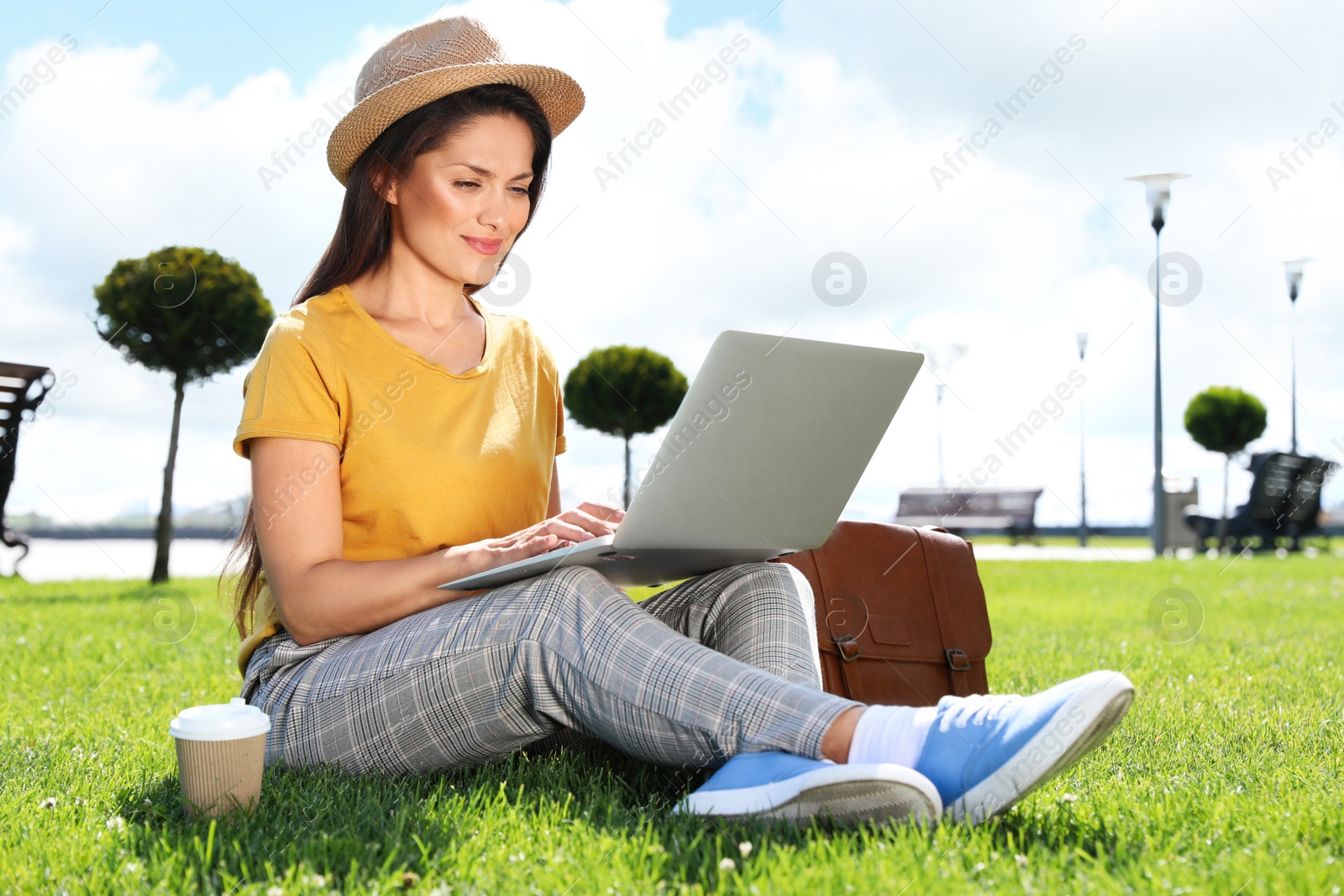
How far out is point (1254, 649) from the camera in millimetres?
4723

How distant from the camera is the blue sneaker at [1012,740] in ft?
5.44

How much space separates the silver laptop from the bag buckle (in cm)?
66

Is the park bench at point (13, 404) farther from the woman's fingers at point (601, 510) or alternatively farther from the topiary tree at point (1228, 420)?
the topiary tree at point (1228, 420)

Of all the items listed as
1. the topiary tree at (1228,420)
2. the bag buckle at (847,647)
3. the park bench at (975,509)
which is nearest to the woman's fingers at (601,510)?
the bag buckle at (847,647)

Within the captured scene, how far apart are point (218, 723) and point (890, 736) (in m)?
1.09

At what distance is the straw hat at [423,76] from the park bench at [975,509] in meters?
17.7

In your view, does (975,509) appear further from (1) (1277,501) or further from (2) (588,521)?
(2) (588,521)

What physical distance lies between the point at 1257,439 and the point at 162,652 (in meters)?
24.1

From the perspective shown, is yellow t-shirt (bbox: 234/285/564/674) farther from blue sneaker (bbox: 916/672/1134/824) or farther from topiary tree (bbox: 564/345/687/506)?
topiary tree (bbox: 564/345/687/506)

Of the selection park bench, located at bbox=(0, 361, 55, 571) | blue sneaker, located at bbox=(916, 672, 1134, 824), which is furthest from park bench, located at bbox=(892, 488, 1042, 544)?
blue sneaker, located at bbox=(916, 672, 1134, 824)

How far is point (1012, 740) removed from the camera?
5.55 ft

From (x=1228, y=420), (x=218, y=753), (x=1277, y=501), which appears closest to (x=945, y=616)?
(x=218, y=753)

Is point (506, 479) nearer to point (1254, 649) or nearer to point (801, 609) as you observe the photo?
point (801, 609)

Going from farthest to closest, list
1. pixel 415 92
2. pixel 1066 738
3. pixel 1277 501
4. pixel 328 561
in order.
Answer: pixel 1277 501, pixel 415 92, pixel 328 561, pixel 1066 738
